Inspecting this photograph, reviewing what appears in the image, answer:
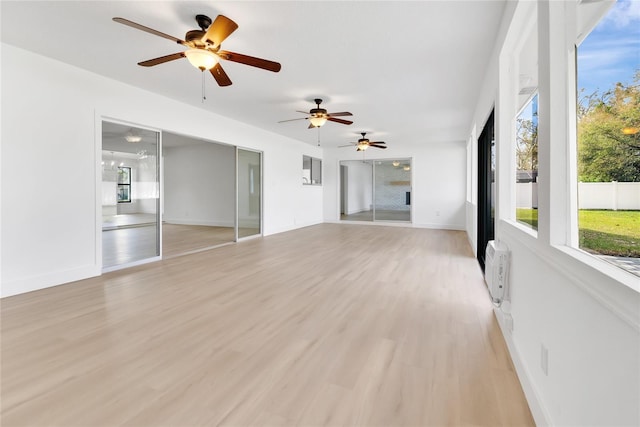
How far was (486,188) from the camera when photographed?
13.8ft

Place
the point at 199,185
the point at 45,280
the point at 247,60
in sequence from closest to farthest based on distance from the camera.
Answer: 1. the point at 247,60
2. the point at 45,280
3. the point at 199,185

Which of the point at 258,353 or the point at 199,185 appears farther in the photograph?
the point at 199,185

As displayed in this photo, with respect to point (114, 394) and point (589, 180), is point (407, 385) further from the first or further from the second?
point (114, 394)

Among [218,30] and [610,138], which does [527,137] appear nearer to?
[610,138]

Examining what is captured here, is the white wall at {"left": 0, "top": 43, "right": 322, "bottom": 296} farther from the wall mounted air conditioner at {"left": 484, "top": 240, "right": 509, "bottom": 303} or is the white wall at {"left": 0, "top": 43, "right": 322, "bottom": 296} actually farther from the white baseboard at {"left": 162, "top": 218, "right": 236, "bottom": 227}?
the white baseboard at {"left": 162, "top": 218, "right": 236, "bottom": 227}

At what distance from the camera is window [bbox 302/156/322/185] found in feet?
30.4

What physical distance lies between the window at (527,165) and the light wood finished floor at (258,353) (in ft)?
3.10

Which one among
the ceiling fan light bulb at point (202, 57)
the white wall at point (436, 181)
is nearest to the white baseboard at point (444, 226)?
the white wall at point (436, 181)

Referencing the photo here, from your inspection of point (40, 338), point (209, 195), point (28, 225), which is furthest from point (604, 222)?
point (209, 195)

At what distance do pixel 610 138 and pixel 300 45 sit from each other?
282cm

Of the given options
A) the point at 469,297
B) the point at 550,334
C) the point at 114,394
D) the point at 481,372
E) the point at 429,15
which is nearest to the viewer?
the point at 550,334

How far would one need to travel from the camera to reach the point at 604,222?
106 centimetres

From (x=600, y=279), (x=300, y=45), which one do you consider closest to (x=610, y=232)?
(x=600, y=279)

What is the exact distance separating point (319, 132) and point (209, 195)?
4.29 meters
